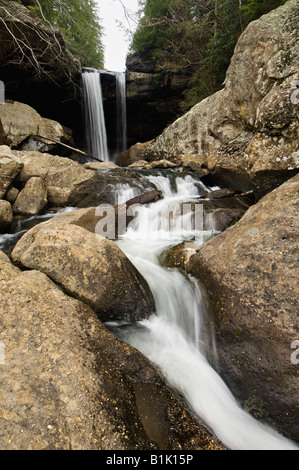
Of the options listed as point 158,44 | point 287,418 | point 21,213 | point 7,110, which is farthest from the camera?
point 158,44

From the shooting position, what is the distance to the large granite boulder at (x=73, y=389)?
1.22m

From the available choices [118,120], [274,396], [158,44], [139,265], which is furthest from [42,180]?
[158,44]

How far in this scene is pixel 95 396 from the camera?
1409 mm

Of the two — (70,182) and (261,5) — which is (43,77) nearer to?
(70,182)

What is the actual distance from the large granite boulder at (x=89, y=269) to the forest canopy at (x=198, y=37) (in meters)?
8.56

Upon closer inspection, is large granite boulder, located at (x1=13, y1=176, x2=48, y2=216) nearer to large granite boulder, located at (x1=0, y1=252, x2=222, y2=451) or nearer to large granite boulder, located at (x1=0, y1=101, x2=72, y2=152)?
large granite boulder, located at (x1=0, y1=252, x2=222, y2=451)

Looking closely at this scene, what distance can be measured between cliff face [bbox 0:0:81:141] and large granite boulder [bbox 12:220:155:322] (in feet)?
28.4

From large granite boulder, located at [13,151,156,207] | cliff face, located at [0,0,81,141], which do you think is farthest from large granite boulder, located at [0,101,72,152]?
large granite boulder, located at [13,151,156,207]

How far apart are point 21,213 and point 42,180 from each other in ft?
3.58

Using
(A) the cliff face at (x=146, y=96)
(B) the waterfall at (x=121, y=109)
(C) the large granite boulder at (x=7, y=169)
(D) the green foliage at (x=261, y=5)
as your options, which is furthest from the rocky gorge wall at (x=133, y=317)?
(B) the waterfall at (x=121, y=109)

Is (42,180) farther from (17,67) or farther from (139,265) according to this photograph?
(17,67)

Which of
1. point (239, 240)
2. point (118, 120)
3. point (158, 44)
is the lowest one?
point (239, 240)

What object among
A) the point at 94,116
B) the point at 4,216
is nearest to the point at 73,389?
the point at 4,216

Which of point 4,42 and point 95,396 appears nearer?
point 95,396
